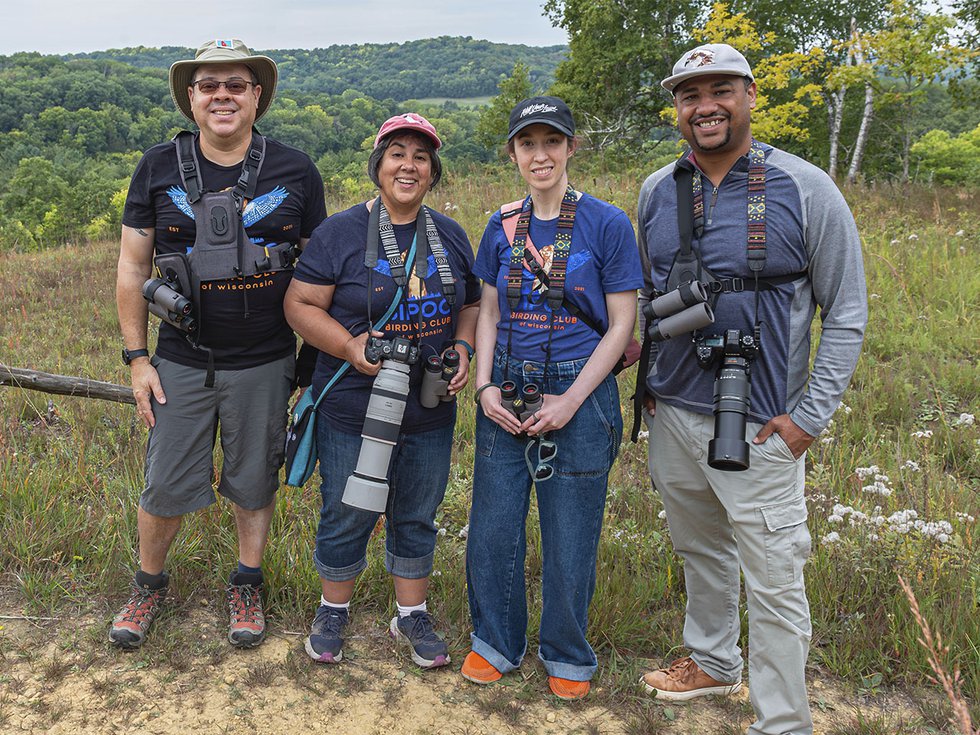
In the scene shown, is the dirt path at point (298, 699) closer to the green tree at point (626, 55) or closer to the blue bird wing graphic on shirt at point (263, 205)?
the blue bird wing graphic on shirt at point (263, 205)

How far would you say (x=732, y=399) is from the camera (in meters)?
2.40

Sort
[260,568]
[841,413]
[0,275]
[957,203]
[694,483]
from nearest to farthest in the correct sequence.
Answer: [694,483] → [260,568] → [841,413] → [0,275] → [957,203]

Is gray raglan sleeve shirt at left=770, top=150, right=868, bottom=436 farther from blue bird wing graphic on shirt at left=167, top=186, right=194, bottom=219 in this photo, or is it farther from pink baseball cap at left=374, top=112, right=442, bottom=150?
blue bird wing graphic on shirt at left=167, top=186, right=194, bottom=219

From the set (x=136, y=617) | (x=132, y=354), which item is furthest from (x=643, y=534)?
(x=132, y=354)

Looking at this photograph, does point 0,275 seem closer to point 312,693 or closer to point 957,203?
point 312,693

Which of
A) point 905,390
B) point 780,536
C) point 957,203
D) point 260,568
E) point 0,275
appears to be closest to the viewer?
point 780,536

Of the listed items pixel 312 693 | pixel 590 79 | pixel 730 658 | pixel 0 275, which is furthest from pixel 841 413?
pixel 590 79

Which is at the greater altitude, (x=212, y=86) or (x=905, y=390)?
(x=212, y=86)

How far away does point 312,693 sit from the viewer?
2984 millimetres

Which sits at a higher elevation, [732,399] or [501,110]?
[501,110]

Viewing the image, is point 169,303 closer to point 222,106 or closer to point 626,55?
point 222,106

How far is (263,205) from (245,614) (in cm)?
176

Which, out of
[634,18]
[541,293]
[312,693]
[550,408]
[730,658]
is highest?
[634,18]

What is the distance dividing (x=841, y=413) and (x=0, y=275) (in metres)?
10.1
